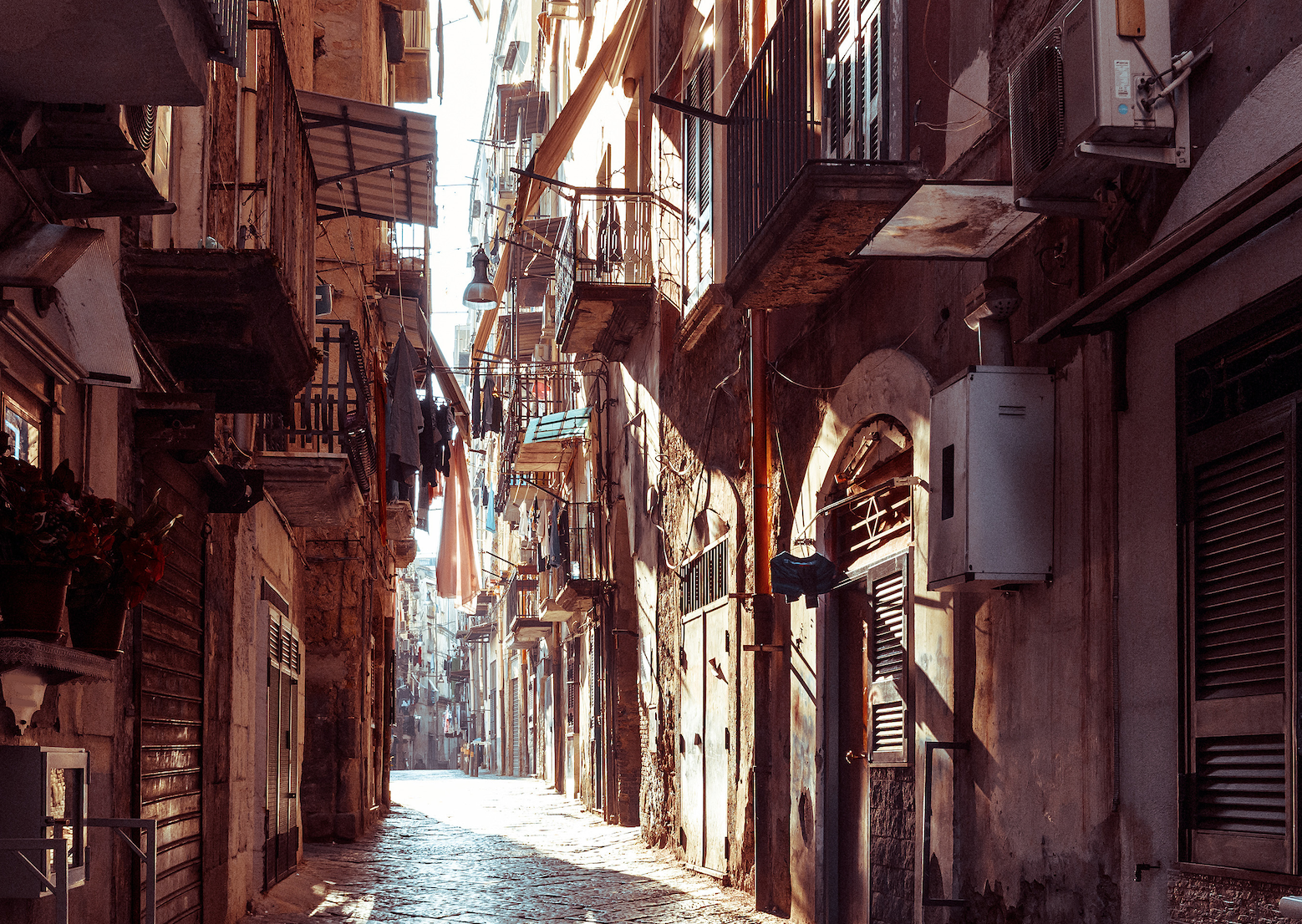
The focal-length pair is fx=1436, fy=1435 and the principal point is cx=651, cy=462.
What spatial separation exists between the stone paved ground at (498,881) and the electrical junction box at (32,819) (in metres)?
5.76

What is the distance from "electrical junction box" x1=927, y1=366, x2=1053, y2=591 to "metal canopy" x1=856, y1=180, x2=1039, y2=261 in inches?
28.7

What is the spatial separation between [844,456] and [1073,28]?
4259 millimetres

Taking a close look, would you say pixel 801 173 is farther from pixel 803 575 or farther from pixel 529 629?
pixel 529 629

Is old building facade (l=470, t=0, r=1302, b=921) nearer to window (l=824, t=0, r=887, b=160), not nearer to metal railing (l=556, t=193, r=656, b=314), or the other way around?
window (l=824, t=0, r=887, b=160)

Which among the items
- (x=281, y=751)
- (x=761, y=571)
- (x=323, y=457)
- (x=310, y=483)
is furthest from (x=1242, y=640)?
(x=281, y=751)

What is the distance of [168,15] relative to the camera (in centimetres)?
439

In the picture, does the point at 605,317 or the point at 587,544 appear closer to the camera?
the point at 605,317

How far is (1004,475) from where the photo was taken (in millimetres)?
5820

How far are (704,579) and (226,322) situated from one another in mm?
6517

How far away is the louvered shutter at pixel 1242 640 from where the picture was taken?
4223 mm

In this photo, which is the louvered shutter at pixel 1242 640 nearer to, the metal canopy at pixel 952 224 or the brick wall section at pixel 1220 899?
the brick wall section at pixel 1220 899

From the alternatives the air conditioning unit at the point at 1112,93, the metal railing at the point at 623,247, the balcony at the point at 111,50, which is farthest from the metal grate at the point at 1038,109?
the metal railing at the point at 623,247

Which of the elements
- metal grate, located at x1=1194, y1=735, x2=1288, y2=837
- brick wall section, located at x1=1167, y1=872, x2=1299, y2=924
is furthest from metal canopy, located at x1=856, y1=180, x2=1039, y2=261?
brick wall section, located at x1=1167, y1=872, x2=1299, y2=924

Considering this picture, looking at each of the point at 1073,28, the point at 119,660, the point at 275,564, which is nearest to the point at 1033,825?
the point at 1073,28
